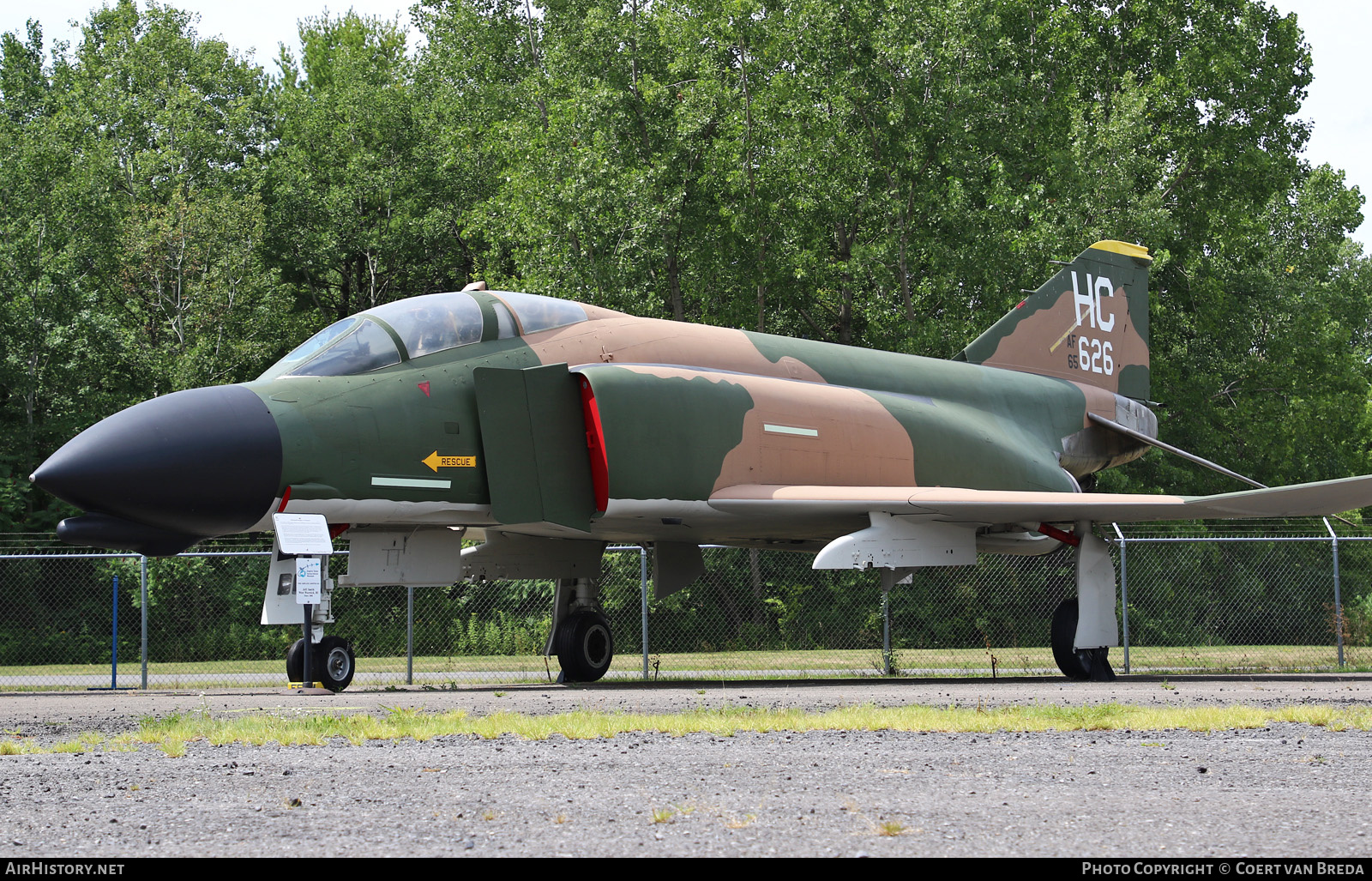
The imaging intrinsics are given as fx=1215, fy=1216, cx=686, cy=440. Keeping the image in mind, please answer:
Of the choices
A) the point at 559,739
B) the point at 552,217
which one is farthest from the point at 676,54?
the point at 559,739

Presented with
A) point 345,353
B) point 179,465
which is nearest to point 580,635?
point 345,353

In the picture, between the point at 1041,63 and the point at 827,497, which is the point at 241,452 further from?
the point at 1041,63

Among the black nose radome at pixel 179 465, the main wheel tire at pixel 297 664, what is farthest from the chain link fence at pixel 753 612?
the black nose radome at pixel 179 465

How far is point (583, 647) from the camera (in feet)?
43.3

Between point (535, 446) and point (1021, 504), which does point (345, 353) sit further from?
point (1021, 504)

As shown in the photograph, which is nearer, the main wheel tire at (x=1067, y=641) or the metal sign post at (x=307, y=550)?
the metal sign post at (x=307, y=550)

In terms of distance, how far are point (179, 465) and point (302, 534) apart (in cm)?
108

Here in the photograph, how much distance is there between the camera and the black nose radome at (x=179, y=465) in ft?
29.8

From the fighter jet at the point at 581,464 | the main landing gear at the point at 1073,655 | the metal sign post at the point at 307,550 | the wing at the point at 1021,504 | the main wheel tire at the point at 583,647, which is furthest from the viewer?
the main wheel tire at the point at 583,647

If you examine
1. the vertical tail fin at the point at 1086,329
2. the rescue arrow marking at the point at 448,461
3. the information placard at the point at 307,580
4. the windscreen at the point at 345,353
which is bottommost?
the information placard at the point at 307,580

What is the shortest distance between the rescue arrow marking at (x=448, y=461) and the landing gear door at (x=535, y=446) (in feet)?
0.54

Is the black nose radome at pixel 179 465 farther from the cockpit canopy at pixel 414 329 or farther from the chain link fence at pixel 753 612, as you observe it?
the chain link fence at pixel 753 612

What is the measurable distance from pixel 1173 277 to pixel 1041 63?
637cm

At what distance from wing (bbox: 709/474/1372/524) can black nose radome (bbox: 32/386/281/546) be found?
14.3 feet
